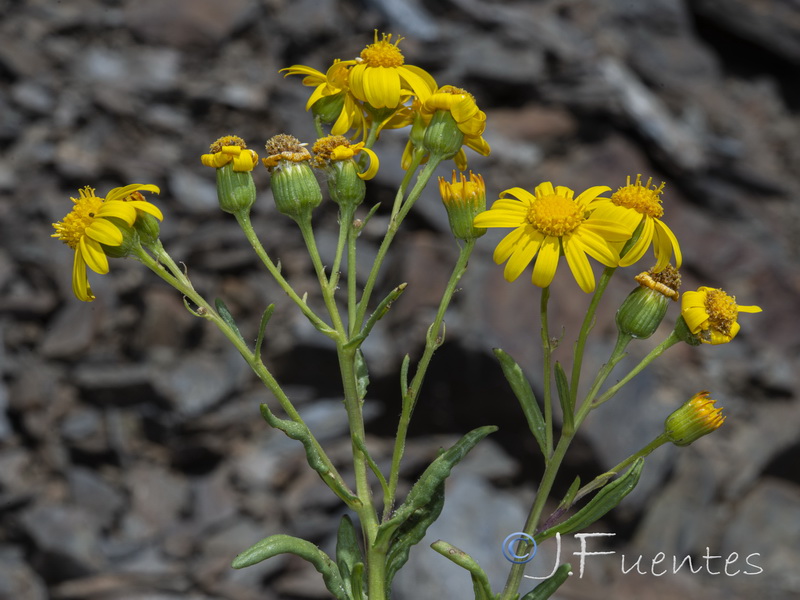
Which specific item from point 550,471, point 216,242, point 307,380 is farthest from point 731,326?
point 216,242

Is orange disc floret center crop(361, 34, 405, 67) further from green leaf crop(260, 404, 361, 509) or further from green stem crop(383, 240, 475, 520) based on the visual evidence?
green leaf crop(260, 404, 361, 509)

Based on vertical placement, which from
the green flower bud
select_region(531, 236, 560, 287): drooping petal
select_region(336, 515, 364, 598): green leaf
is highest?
select_region(531, 236, 560, 287): drooping petal

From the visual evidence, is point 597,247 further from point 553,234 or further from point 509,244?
point 509,244

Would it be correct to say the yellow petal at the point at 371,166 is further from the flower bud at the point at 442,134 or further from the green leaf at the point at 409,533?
the green leaf at the point at 409,533

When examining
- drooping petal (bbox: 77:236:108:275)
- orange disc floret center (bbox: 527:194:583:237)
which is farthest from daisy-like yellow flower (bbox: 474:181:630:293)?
drooping petal (bbox: 77:236:108:275)

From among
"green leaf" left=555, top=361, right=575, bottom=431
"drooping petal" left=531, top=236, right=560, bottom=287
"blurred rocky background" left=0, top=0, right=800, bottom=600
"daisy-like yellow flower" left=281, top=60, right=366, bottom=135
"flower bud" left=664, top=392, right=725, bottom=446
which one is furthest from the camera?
"blurred rocky background" left=0, top=0, right=800, bottom=600

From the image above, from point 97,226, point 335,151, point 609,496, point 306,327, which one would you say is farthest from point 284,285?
point 306,327

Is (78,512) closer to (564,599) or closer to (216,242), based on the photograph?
(216,242)
